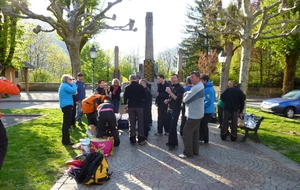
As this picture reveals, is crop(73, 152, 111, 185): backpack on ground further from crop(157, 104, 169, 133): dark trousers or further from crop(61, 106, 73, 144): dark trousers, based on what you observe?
crop(157, 104, 169, 133): dark trousers

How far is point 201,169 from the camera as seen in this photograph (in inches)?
208

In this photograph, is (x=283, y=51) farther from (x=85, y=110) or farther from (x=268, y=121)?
(x=85, y=110)

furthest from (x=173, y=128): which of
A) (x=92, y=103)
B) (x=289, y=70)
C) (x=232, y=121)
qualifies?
(x=289, y=70)

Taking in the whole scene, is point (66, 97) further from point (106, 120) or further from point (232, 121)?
point (232, 121)

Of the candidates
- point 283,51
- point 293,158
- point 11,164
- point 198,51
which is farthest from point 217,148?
point 198,51

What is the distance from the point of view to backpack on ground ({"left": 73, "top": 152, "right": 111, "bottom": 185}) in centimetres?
444

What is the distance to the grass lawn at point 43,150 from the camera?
466 centimetres

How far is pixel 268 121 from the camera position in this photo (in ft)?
38.4

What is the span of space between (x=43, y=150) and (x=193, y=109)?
3.98 meters

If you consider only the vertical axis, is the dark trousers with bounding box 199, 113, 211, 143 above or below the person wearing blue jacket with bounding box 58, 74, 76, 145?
below

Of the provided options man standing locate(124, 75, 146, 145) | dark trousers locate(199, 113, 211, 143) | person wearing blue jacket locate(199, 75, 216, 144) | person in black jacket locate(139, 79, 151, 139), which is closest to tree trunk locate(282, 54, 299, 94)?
person wearing blue jacket locate(199, 75, 216, 144)

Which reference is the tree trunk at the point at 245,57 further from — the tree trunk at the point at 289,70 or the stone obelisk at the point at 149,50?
the tree trunk at the point at 289,70

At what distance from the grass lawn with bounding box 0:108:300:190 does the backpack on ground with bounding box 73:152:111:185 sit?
20.9 inches

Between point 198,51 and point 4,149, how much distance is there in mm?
38044
